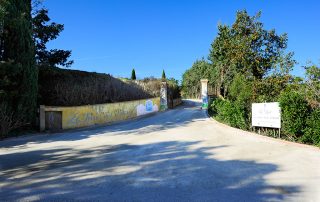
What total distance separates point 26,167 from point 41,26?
14.3 m

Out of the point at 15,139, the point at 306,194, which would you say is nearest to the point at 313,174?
the point at 306,194

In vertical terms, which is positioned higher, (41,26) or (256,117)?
(41,26)

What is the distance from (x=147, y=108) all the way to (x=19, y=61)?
43.1 feet

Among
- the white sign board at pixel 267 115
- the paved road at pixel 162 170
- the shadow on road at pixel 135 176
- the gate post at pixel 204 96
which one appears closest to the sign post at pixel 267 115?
the white sign board at pixel 267 115

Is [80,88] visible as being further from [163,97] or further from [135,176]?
[135,176]

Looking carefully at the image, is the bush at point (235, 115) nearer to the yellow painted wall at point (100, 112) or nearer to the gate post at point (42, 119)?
the yellow painted wall at point (100, 112)

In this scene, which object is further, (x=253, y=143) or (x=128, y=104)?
(x=128, y=104)

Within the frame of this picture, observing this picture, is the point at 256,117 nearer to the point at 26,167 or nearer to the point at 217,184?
the point at 217,184

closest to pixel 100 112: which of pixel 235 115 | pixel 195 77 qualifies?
pixel 235 115

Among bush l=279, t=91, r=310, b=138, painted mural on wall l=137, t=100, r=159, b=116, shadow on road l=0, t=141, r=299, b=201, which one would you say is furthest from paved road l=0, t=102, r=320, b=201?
painted mural on wall l=137, t=100, r=159, b=116

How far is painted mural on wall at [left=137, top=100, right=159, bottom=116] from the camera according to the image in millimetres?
25094

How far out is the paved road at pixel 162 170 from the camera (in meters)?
5.88

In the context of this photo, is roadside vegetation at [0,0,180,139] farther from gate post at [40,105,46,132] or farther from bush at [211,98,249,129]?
bush at [211,98,249,129]

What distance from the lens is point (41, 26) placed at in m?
20.0
